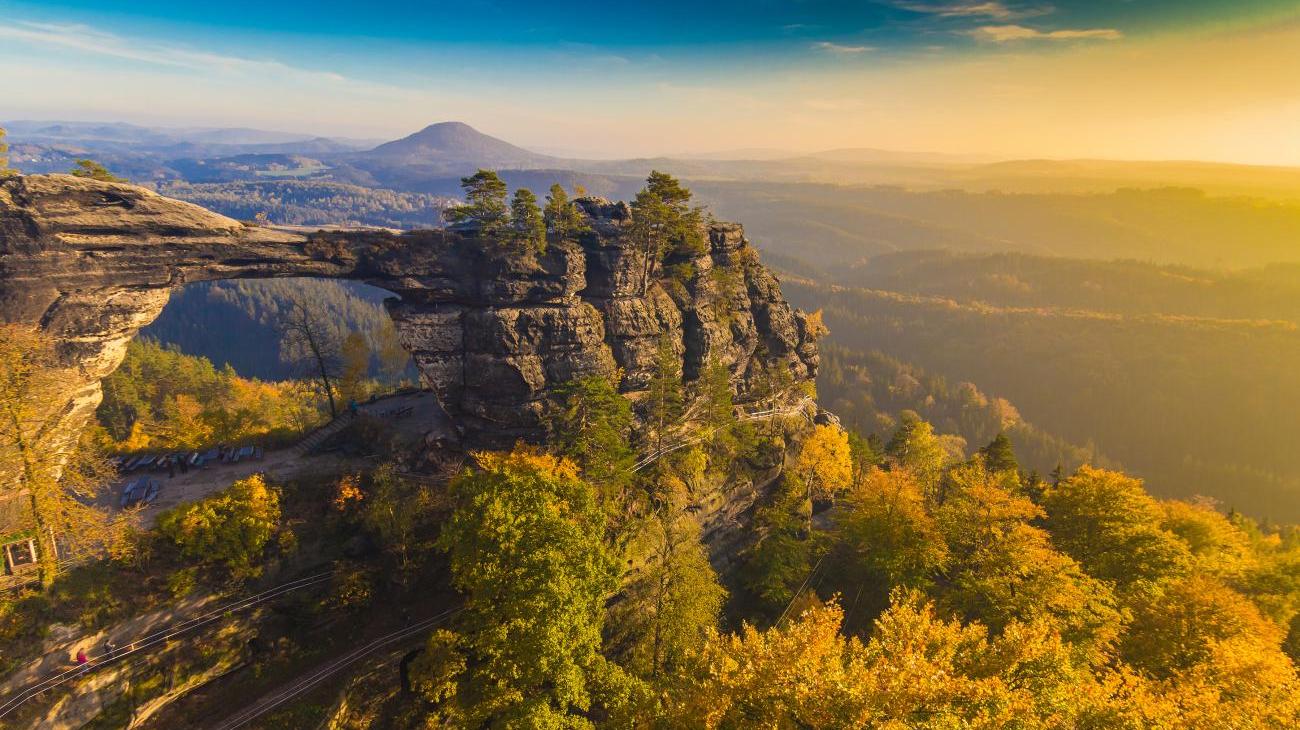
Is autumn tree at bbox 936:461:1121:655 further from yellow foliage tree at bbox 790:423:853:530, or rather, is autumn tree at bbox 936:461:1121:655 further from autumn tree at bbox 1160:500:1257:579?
autumn tree at bbox 1160:500:1257:579

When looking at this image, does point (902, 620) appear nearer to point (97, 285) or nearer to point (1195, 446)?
point (97, 285)

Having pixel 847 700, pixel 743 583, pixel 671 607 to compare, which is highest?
pixel 847 700

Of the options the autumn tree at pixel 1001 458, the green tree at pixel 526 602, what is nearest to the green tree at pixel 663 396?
the green tree at pixel 526 602

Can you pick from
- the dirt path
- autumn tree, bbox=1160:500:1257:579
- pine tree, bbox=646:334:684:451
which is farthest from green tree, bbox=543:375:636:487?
autumn tree, bbox=1160:500:1257:579

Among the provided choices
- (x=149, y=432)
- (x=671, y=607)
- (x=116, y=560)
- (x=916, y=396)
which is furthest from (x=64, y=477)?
(x=916, y=396)

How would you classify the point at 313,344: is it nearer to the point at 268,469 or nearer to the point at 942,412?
the point at 268,469

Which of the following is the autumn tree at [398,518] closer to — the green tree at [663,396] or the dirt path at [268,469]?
the dirt path at [268,469]
